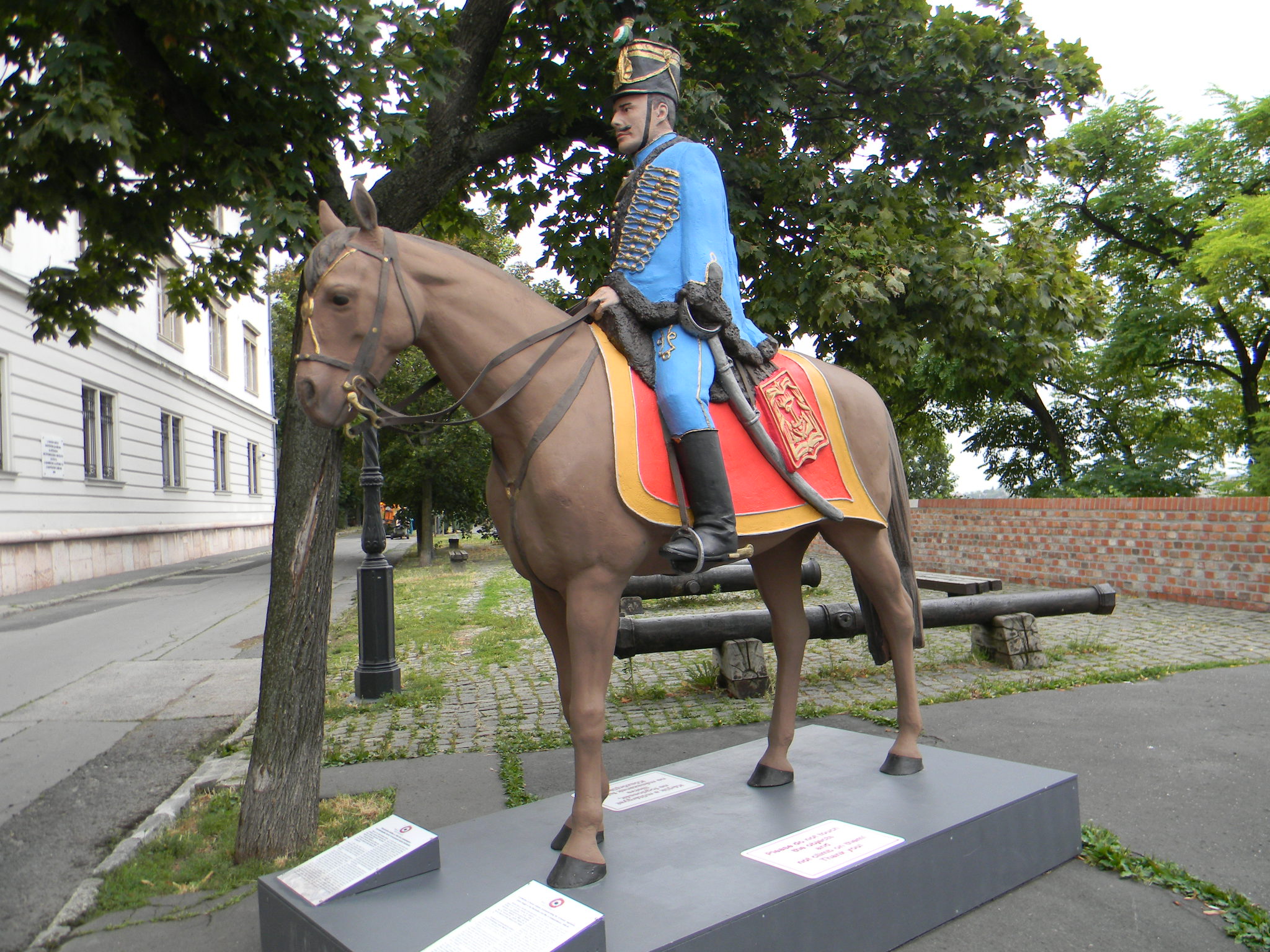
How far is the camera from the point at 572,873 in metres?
2.81

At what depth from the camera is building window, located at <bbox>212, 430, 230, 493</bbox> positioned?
96.9 ft

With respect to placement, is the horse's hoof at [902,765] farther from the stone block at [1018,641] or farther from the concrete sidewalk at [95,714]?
the stone block at [1018,641]

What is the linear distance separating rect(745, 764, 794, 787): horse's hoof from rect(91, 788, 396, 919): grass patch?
5.98 feet

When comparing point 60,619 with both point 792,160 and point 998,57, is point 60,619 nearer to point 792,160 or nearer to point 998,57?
point 792,160

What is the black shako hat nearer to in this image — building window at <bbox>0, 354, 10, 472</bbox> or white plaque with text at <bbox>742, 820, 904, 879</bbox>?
white plaque with text at <bbox>742, 820, 904, 879</bbox>

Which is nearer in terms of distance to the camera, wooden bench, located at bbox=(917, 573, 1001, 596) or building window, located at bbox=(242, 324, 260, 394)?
wooden bench, located at bbox=(917, 573, 1001, 596)

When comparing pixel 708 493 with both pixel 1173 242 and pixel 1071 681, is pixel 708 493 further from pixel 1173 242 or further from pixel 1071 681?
pixel 1173 242

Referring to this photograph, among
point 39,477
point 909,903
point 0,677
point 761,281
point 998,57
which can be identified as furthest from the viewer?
point 39,477

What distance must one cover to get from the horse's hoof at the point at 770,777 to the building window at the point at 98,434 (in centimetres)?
1912

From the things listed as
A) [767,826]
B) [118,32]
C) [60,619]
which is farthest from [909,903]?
[60,619]

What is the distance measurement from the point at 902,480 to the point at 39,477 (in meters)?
17.5

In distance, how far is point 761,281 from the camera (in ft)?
18.2

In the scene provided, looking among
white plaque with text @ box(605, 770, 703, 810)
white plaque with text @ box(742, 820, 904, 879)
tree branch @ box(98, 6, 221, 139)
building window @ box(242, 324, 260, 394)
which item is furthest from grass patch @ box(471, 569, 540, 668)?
building window @ box(242, 324, 260, 394)

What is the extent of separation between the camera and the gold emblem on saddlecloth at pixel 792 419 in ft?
11.6
